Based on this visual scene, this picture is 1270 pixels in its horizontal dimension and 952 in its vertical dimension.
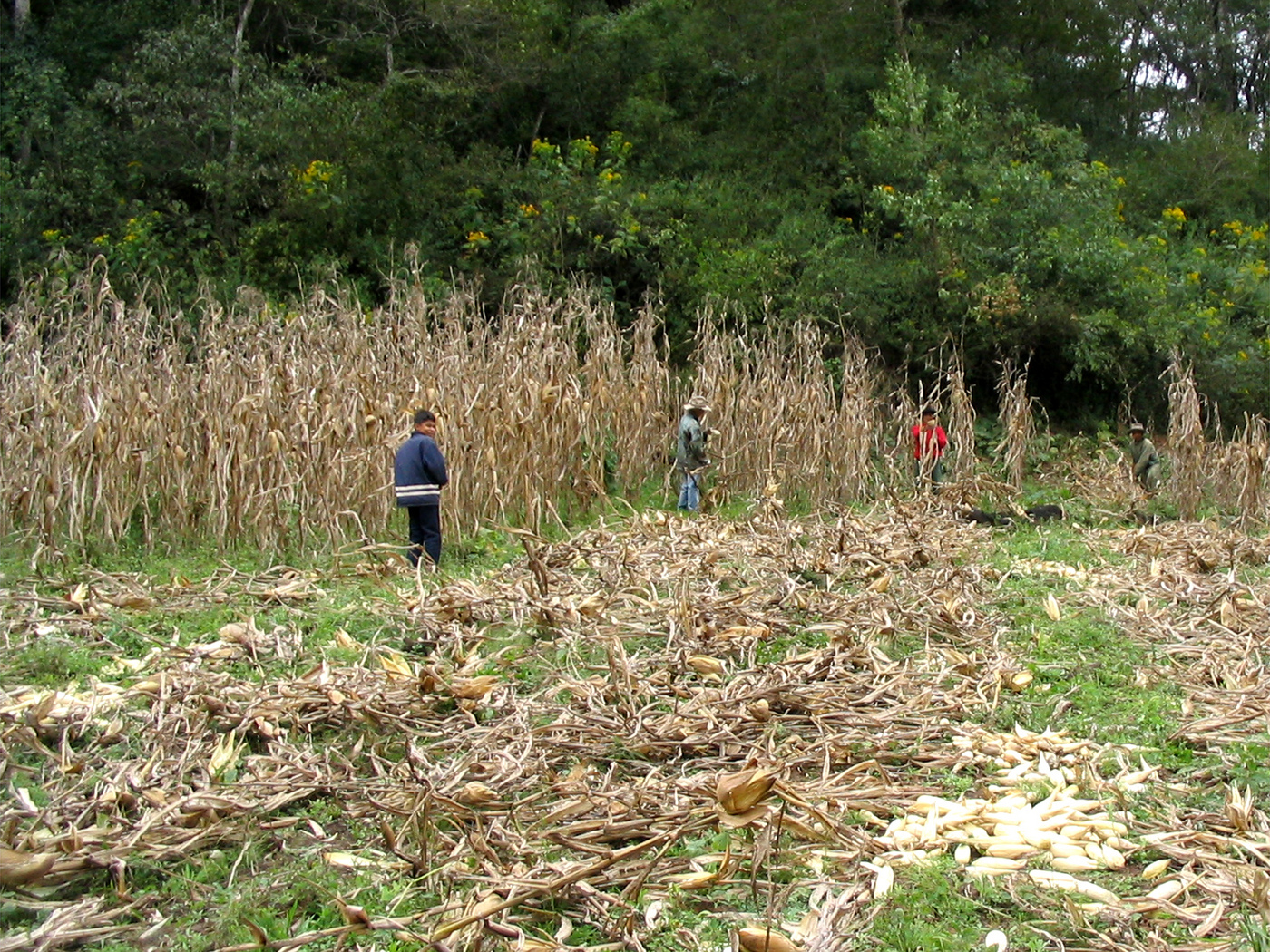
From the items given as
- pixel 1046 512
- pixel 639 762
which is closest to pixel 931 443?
pixel 1046 512

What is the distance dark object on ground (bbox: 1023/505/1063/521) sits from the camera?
1083 centimetres

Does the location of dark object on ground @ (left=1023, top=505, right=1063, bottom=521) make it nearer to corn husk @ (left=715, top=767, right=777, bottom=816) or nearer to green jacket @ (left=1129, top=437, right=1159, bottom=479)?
green jacket @ (left=1129, top=437, right=1159, bottom=479)

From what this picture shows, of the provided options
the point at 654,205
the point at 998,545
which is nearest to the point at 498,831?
the point at 998,545

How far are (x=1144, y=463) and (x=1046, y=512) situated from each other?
145 centimetres

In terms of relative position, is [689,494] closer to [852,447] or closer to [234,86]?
[852,447]

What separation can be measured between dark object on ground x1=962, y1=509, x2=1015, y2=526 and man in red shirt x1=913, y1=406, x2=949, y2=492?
0.82m

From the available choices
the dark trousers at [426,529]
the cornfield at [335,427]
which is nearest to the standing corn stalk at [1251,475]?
the cornfield at [335,427]

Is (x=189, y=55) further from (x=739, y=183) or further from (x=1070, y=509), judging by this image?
(x=1070, y=509)

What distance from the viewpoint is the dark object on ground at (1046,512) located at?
10.8m

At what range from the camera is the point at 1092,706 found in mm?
4699

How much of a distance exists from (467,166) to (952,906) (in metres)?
15.5

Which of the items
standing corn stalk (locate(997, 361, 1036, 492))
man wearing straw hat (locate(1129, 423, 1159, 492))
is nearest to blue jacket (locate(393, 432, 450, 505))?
standing corn stalk (locate(997, 361, 1036, 492))

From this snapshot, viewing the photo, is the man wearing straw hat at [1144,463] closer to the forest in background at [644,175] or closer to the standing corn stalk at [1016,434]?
the standing corn stalk at [1016,434]

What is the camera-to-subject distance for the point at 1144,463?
11.7 meters
